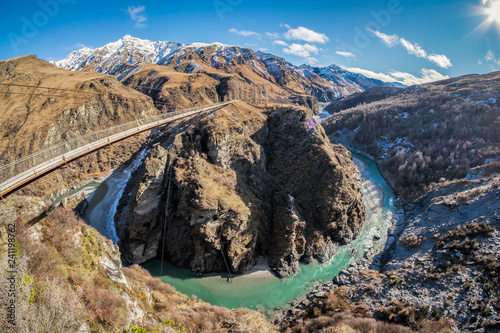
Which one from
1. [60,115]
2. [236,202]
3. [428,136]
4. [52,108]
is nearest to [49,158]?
[236,202]

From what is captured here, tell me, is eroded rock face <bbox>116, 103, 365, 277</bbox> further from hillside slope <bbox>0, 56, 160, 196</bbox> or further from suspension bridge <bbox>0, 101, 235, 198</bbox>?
hillside slope <bbox>0, 56, 160, 196</bbox>

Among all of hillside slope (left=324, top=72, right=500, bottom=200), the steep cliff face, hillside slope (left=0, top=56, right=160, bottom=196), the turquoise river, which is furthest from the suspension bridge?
hillside slope (left=324, top=72, right=500, bottom=200)

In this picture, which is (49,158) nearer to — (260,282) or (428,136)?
(260,282)

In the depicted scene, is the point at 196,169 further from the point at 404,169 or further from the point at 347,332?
the point at 404,169

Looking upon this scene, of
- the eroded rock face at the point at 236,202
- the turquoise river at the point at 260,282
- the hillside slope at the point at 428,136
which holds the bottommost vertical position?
the turquoise river at the point at 260,282

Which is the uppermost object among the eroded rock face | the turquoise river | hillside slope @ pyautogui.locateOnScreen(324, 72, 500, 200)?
hillside slope @ pyautogui.locateOnScreen(324, 72, 500, 200)

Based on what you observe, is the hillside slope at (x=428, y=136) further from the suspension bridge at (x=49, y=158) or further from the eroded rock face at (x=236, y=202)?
the suspension bridge at (x=49, y=158)

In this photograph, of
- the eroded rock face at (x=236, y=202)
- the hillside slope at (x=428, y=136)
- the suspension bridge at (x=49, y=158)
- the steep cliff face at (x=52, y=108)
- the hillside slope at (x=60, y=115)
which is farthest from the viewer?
the steep cliff face at (x=52, y=108)

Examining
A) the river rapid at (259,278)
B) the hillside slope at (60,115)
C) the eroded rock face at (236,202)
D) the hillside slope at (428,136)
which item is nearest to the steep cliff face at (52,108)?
the hillside slope at (60,115)

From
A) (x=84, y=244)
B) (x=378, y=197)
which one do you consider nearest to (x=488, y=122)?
(x=378, y=197)
